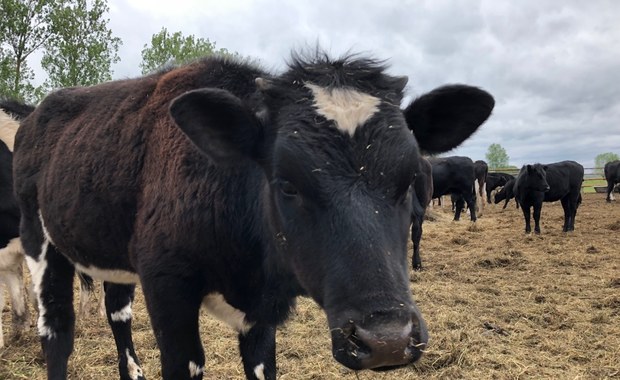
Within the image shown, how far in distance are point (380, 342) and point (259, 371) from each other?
2.38 m

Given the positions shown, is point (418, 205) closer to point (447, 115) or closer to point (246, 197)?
point (447, 115)

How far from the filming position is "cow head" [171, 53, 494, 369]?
1912mm

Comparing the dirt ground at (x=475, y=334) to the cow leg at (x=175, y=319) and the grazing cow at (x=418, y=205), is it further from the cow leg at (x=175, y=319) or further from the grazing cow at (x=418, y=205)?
the cow leg at (x=175, y=319)

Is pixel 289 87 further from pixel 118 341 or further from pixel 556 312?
pixel 556 312

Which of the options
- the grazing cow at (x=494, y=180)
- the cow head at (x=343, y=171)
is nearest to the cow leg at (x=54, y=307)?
the cow head at (x=343, y=171)

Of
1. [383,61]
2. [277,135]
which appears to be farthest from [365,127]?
[383,61]

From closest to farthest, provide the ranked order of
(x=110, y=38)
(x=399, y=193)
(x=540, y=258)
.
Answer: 1. (x=399, y=193)
2. (x=540, y=258)
3. (x=110, y=38)

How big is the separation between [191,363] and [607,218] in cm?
2100

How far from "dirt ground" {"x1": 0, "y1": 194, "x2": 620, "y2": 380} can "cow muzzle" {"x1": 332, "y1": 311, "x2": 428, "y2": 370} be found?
5.45ft

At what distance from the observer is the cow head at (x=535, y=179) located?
1712 centimetres

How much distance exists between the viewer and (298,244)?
236cm

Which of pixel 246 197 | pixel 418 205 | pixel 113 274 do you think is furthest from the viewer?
pixel 418 205

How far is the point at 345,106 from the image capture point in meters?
2.35

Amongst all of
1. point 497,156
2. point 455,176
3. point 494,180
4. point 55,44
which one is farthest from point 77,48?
point 497,156
